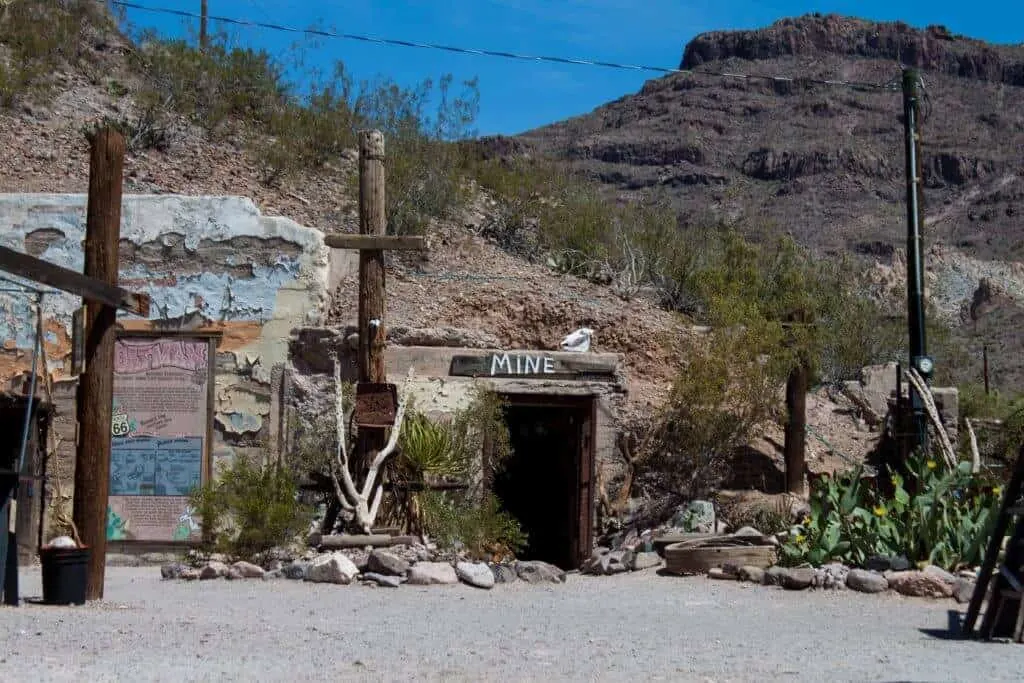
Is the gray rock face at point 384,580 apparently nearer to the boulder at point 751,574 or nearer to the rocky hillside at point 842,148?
the boulder at point 751,574

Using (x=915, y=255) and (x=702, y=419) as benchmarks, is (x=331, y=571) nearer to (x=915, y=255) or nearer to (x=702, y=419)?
(x=702, y=419)

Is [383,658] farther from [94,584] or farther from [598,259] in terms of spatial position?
[598,259]

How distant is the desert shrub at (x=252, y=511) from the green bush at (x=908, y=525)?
496 centimetres

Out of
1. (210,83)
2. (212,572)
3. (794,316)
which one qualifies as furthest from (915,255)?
(210,83)

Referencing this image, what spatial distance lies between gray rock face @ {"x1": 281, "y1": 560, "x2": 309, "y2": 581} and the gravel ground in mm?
363

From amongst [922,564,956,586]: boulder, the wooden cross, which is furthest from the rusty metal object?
[922,564,956,586]: boulder

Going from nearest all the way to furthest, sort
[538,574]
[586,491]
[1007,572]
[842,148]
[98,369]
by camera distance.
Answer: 1. [1007,572]
2. [98,369]
3. [538,574]
4. [586,491]
5. [842,148]

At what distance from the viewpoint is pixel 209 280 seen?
15.4 meters

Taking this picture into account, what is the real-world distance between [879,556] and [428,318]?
23.7 feet

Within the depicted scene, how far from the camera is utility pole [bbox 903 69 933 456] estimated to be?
14.9 m

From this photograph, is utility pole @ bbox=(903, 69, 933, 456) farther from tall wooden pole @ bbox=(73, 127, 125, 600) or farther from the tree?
tall wooden pole @ bbox=(73, 127, 125, 600)

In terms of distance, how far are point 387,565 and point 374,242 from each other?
3344 millimetres

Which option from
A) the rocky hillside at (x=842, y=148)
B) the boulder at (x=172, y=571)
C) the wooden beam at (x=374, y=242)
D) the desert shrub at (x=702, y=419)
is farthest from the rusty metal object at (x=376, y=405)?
the rocky hillside at (x=842, y=148)

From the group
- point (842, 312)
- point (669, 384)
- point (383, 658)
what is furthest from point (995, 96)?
point (383, 658)
